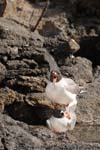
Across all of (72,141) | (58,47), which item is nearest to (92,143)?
(72,141)

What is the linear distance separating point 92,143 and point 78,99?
5.70 ft

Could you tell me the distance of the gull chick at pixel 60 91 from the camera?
6.98 meters

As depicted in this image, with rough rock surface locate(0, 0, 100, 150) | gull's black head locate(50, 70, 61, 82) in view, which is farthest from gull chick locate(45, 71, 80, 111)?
rough rock surface locate(0, 0, 100, 150)

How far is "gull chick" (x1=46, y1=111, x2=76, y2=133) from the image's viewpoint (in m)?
6.66

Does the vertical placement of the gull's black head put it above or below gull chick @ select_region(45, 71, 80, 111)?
above

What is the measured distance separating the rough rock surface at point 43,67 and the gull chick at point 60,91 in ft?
0.36

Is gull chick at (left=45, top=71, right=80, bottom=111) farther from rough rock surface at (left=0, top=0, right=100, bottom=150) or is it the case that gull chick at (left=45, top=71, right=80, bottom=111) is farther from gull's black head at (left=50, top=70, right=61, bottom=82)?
rough rock surface at (left=0, top=0, right=100, bottom=150)

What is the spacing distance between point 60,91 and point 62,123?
1.44 feet

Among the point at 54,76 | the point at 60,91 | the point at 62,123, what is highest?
the point at 54,76

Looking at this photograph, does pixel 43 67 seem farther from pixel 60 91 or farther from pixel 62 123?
pixel 62 123

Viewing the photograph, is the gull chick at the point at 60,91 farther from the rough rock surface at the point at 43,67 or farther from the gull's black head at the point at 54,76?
the rough rock surface at the point at 43,67

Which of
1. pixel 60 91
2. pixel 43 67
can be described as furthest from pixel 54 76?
pixel 43 67

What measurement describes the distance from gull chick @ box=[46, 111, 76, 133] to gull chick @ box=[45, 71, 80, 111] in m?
0.15

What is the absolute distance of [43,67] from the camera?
756 centimetres
